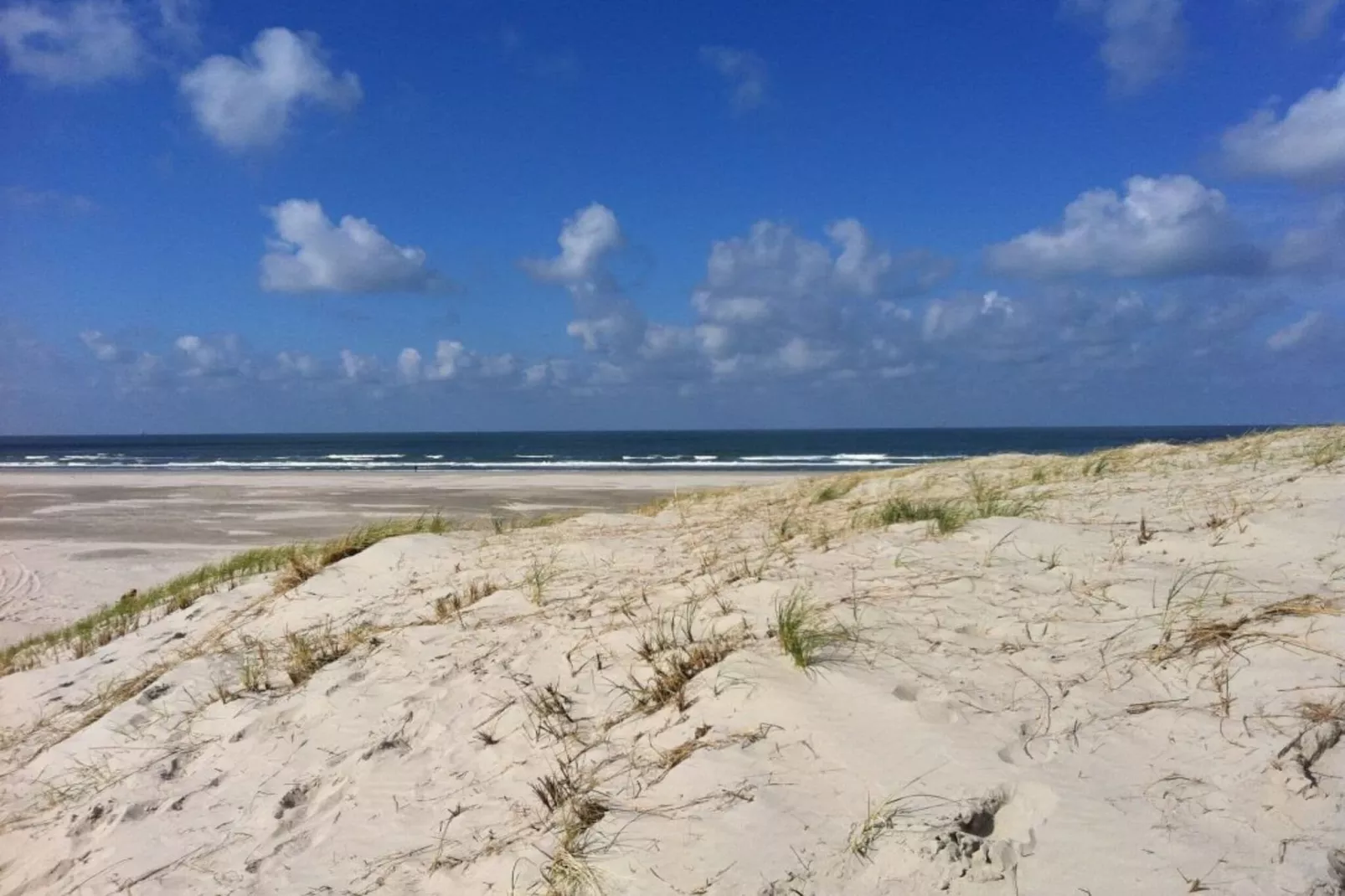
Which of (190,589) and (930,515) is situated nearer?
(930,515)

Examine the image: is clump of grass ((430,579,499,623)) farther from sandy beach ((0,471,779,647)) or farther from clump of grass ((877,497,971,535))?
sandy beach ((0,471,779,647))

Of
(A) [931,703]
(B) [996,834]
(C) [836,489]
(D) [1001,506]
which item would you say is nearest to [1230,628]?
(A) [931,703]

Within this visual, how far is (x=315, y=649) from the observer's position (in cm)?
480

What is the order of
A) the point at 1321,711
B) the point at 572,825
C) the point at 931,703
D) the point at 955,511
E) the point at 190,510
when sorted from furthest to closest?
1. the point at 190,510
2. the point at 955,511
3. the point at 931,703
4. the point at 572,825
5. the point at 1321,711

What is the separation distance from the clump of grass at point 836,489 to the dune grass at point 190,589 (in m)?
4.07

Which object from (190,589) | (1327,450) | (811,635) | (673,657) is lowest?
(190,589)

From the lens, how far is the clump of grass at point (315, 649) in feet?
15.0

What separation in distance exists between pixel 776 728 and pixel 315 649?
3.18m

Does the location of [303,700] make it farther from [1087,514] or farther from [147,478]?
[147,478]

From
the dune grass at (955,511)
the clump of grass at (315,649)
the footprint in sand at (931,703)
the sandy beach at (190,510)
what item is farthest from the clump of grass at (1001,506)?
the sandy beach at (190,510)

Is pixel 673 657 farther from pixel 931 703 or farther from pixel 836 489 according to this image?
pixel 836 489

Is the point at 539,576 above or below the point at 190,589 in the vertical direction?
above

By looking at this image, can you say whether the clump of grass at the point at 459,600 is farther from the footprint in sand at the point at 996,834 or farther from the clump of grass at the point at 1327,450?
the clump of grass at the point at 1327,450

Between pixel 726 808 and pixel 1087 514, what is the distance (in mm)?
3919
